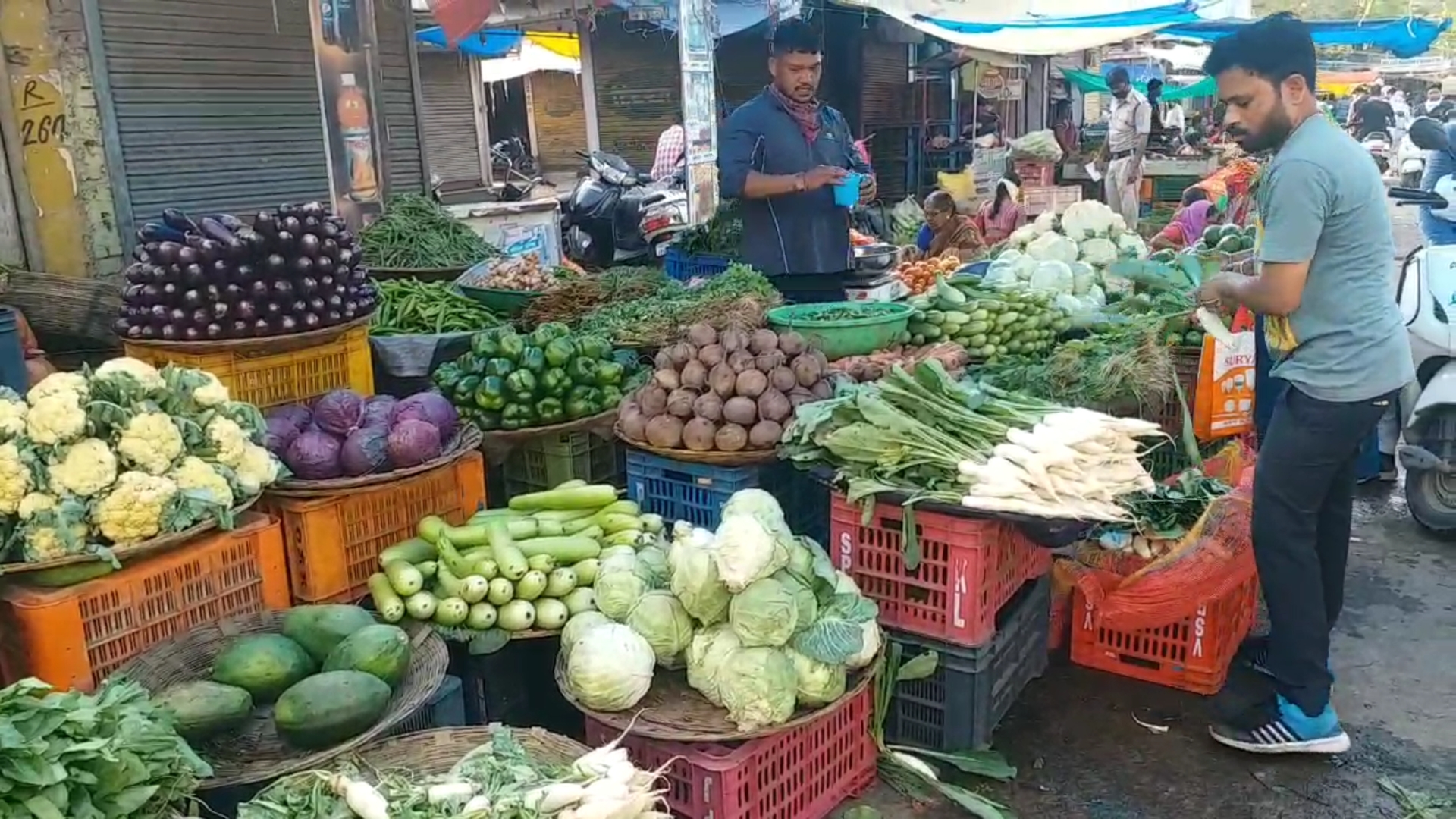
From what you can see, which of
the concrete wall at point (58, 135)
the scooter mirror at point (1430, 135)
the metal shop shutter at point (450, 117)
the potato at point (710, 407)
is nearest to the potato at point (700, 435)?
the potato at point (710, 407)

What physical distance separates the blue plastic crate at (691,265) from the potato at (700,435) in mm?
3605

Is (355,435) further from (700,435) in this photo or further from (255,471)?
(700,435)

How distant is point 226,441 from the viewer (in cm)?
320

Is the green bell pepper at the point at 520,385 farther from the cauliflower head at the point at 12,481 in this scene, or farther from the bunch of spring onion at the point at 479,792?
the bunch of spring onion at the point at 479,792

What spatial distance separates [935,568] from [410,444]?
175 cm

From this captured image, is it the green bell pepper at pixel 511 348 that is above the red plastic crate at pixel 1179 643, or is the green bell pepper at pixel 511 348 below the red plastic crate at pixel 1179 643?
above

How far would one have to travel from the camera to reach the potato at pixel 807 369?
3.99 meters

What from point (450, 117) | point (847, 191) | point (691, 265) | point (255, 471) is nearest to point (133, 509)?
point (255, 471)

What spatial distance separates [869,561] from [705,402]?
804mm

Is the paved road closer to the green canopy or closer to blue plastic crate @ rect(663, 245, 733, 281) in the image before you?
blue plastic crate @ rect(663, 245, 733, 281)

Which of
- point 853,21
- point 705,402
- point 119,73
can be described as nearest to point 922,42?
point 853,21

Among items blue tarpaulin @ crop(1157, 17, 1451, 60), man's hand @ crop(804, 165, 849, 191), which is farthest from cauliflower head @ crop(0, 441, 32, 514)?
blue tarpaulin @ crop(1157, 17, 1451, 60)

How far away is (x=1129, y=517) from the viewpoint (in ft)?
11.4

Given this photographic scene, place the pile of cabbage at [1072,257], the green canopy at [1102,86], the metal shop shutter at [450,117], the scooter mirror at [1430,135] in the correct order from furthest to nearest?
the green canopy at [1102,86], the metal shop shutter at [450,117], the scooter mirror at [1430,135], the pile of cabbage at [1072,257]
